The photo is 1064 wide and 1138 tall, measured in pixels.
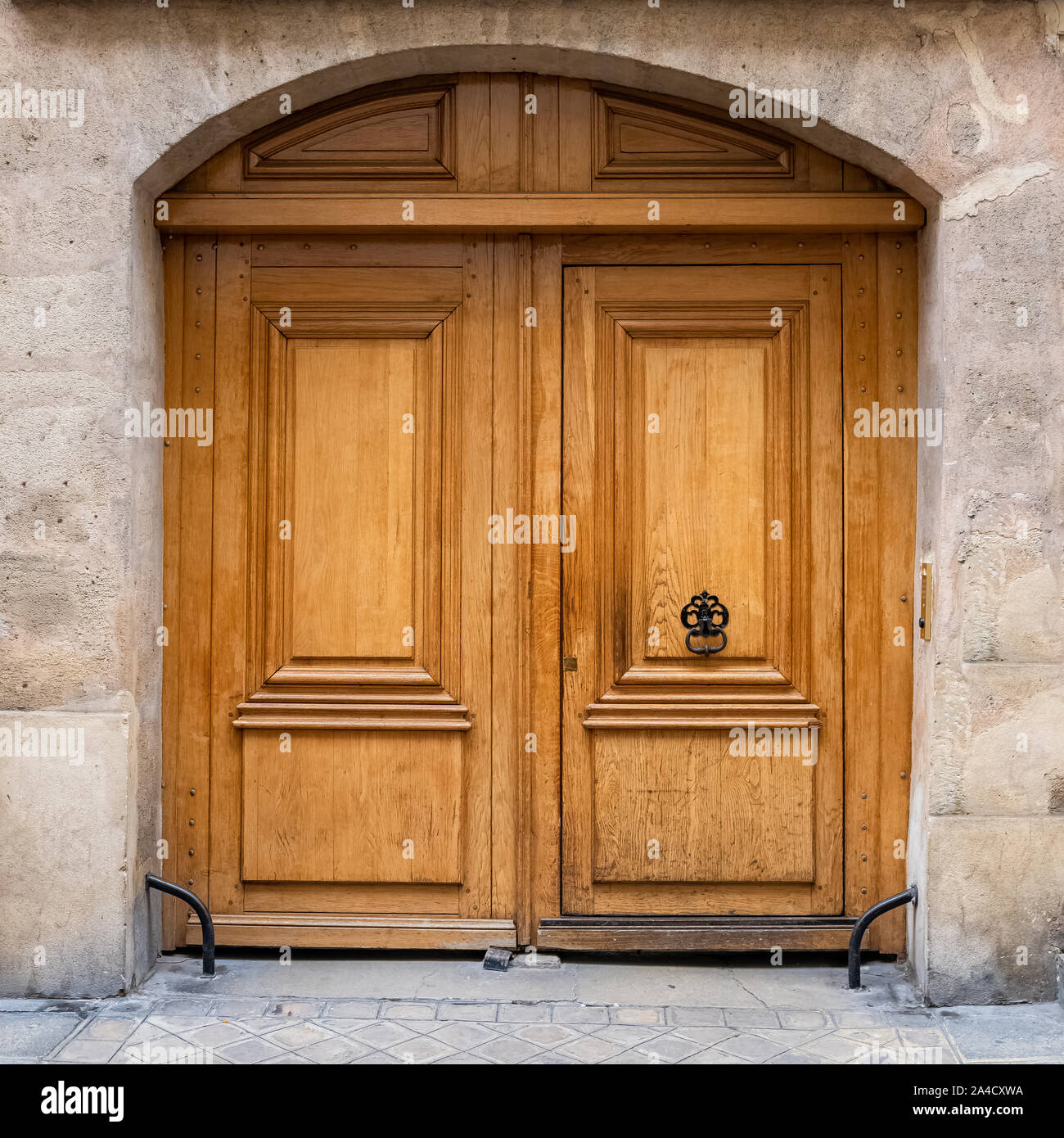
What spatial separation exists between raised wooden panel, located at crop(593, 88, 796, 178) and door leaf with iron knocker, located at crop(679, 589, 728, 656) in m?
1.61

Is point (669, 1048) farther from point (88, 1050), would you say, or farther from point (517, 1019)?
point (88, 1050)

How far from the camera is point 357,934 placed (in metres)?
4.31

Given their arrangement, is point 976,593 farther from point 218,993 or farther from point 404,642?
Result: point 218,993

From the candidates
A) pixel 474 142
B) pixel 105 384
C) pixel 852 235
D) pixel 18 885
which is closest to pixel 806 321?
pixel 852 235

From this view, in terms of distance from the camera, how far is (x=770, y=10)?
3965 mm

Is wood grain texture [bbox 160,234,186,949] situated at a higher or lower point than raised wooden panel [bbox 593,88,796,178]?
lower

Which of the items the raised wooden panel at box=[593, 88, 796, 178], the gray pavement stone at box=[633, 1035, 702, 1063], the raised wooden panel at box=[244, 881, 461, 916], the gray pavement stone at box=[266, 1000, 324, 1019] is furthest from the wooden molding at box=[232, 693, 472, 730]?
the raised wooden panel at box=[593, 88, 796, 178]

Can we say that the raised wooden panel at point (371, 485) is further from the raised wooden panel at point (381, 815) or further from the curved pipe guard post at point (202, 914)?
the curved pipe guard post at point (202, 914)

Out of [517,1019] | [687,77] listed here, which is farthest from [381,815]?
[687,77]

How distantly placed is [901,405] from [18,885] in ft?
12.1

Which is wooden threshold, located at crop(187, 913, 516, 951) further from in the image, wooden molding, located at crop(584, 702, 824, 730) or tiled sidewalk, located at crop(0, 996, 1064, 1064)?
wooden molding, located at crop(584, 702, 824, 730)

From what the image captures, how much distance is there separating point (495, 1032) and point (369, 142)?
10.7 ft

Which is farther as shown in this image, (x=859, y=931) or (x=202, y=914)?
(x=202, y=914)

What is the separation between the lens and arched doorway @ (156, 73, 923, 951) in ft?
14.1
